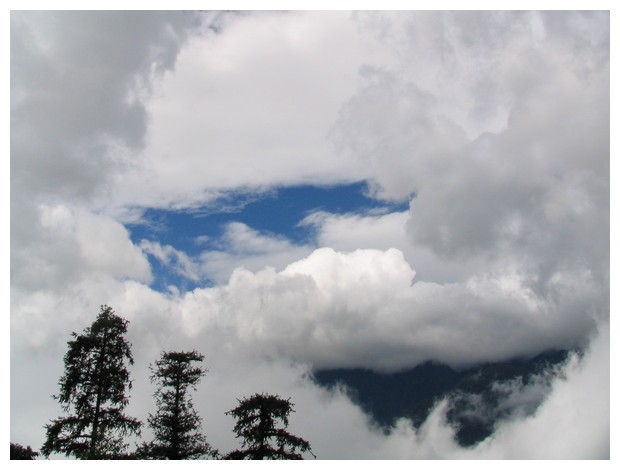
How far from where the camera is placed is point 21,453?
32.3m

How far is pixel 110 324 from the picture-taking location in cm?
3422

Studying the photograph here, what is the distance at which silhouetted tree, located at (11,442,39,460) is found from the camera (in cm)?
3147

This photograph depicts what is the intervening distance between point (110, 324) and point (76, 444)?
7666 mm

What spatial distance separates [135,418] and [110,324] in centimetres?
650

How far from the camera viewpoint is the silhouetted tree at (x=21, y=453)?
1239 inches

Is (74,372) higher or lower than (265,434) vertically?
higher
